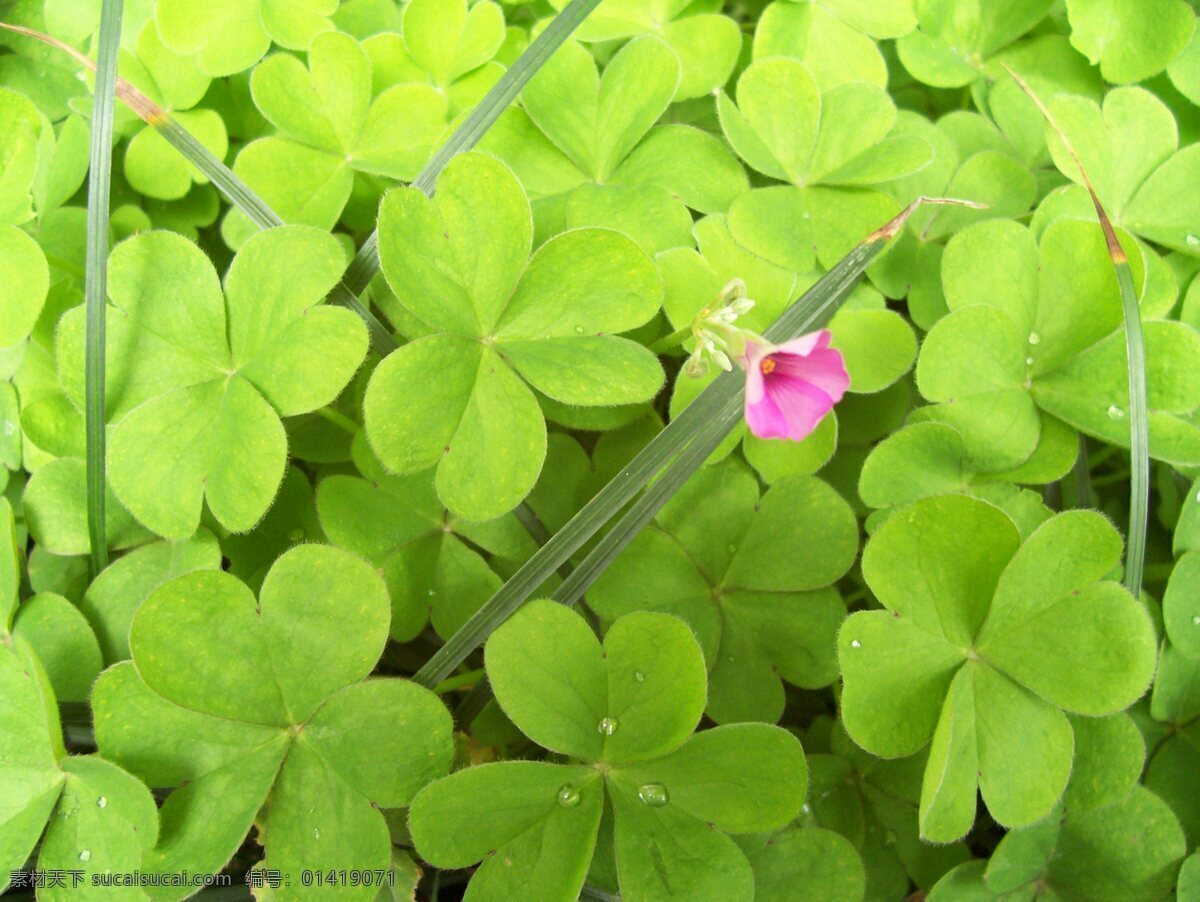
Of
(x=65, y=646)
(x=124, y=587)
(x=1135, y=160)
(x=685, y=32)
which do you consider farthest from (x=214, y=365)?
(x=1135, y=160)

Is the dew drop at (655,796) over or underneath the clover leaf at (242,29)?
underneath

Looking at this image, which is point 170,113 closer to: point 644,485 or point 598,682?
point 644,485

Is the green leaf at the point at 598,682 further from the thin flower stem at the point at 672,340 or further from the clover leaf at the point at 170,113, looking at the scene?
the clover leaf at the point at 170,113

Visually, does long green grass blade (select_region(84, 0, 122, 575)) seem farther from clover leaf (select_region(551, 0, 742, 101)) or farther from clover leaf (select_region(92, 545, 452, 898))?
clover leaf (select_region(551, 0, 742, 101))

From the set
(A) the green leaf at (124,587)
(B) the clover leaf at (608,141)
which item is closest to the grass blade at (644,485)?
(B) the clover leaf at (608,141)

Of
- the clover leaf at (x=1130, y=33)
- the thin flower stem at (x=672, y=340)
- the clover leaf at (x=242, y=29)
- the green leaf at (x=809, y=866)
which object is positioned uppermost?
the clover leaf at (x=242, y=29)

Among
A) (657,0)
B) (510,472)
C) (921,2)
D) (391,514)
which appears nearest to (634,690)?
(510,472)

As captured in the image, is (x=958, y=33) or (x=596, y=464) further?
(x=958, y=33)

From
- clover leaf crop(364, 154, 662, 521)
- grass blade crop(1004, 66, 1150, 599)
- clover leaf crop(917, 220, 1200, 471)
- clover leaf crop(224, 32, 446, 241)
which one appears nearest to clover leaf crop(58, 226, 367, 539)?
clover leaf crop(364, 154, 662, 521)
